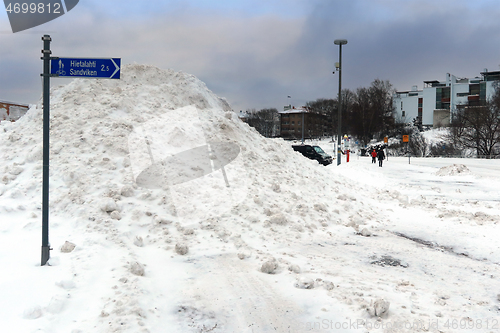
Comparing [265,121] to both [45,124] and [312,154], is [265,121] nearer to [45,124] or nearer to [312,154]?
[312,154]

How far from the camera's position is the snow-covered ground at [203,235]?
3666mm

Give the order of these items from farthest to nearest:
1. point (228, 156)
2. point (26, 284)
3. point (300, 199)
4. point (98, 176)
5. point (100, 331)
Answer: point (228, 156) < point (300, 199) < point (98, 176) < point (26, 284) < point (100, 331)

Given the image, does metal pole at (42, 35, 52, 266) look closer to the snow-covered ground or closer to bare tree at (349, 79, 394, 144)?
the snow-covered ground

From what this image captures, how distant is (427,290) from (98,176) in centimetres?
583

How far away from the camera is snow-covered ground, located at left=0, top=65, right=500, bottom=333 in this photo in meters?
3.67

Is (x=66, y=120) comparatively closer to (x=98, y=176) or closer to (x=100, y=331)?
(x=98, y=176)

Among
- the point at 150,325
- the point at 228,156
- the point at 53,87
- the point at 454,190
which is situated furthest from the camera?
the point at 454,190

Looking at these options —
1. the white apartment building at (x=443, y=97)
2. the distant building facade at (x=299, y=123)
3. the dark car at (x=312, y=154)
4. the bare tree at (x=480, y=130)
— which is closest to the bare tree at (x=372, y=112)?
the white apartment building at (x=443, y=97)

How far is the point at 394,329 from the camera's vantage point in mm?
3402

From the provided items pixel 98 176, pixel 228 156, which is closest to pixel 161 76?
pixel 228 156

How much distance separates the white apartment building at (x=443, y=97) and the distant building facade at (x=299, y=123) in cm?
1596

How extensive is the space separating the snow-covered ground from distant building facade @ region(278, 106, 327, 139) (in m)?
56.3

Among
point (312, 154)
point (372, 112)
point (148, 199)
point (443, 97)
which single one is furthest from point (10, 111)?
point (443, 97)

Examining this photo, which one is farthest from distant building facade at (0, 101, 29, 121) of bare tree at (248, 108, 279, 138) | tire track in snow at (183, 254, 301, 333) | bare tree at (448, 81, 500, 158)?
bare tree at (248, 108, 279, 138)
